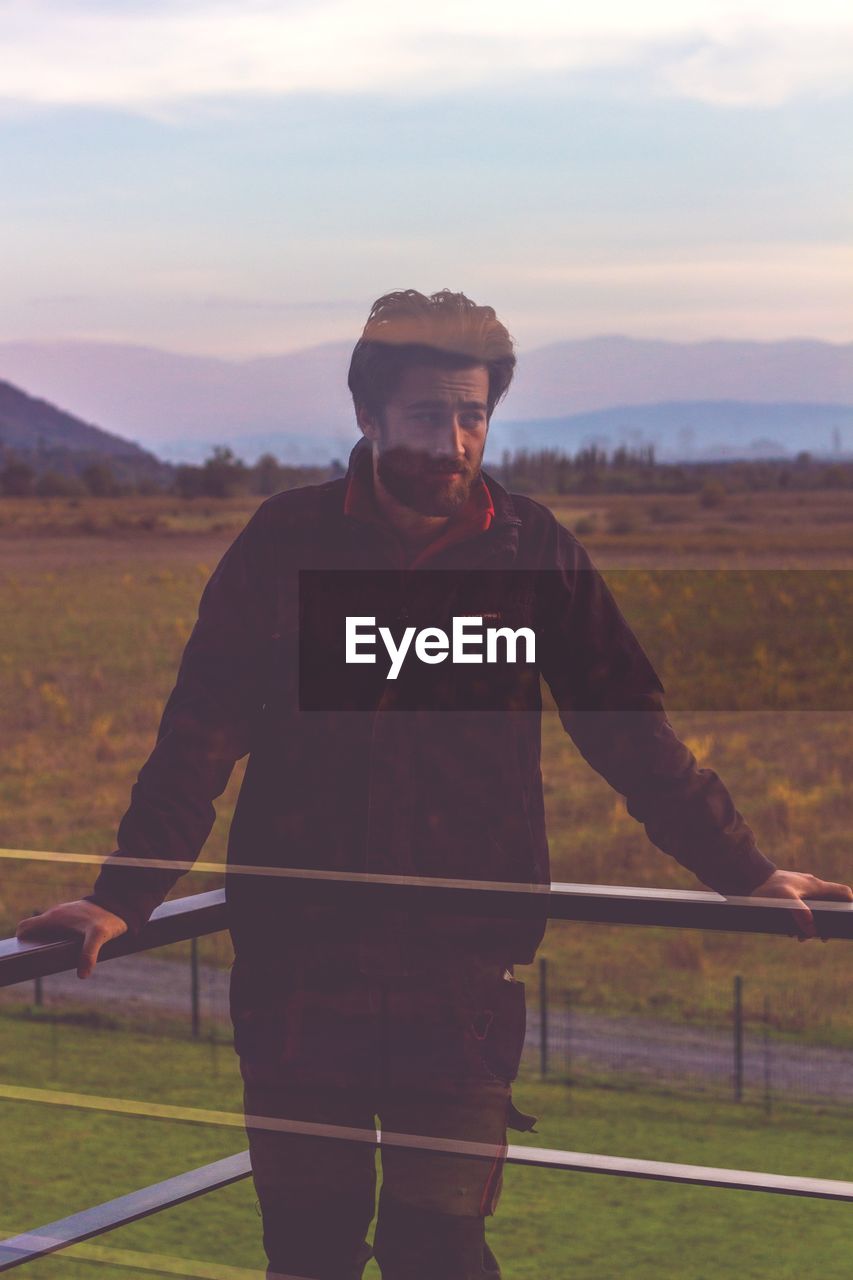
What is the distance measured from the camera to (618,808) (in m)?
39.9

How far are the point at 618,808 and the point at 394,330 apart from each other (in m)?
38.8

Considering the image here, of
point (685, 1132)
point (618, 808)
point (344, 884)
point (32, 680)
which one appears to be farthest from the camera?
point (32, 680)

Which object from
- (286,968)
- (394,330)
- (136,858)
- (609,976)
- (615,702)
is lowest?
(609,976)

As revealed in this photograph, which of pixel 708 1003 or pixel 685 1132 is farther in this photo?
pixel 708 1003

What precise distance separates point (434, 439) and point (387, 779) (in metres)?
0.33

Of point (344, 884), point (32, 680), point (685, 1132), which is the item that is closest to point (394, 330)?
point (344, 884)

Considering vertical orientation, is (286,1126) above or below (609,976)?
above

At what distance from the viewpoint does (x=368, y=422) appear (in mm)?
1633

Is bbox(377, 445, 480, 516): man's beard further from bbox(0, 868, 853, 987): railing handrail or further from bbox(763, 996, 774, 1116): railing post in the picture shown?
bbox(763, 996, 774, 1116): railing post

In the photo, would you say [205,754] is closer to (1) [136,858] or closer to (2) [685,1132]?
(1) [136,858]

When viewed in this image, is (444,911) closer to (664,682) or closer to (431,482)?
(431,482)

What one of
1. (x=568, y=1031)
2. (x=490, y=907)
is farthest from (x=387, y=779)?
(x=568, y=1031)

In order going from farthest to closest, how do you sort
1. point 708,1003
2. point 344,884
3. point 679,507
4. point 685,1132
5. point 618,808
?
point 679,507 < point 618,808 < point 708,1003 < point 685,1132 < point 344,884

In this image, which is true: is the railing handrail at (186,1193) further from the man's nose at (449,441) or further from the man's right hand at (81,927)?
the man's nose at (449,441)
